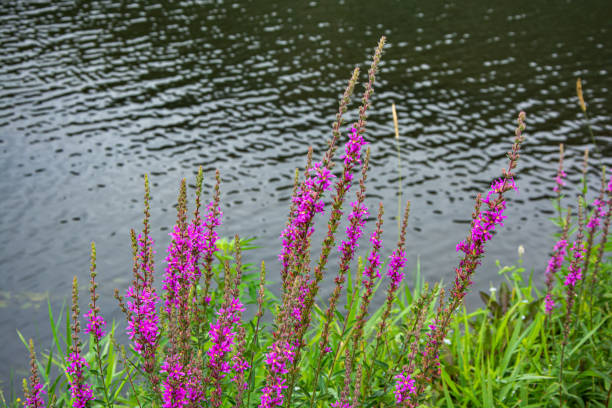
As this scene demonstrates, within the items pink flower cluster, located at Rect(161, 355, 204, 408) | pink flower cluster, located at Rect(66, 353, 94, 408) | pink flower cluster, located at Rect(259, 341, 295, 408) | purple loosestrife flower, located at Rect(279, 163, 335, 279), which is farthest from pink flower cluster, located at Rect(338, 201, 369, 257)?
pink flower cluster, located at Rect(66, 353, 94, 408)

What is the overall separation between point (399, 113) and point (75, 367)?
76.5 feet

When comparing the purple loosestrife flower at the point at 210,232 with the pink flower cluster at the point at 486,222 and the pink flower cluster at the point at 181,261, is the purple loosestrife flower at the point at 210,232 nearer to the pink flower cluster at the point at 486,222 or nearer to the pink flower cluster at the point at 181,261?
the pink flower cluster at the point at 181,261

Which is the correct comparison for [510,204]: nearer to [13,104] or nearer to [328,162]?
[328,162]

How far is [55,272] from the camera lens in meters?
14.8

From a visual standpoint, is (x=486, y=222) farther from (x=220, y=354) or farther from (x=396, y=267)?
(x=220, y=354)

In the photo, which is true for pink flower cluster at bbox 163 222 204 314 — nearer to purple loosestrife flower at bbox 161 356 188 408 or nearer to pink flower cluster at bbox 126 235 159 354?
pink flower cluster at bbox 126 235 159 354

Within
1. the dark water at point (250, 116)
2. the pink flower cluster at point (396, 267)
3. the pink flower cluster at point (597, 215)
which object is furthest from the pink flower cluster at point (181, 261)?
the dark water at point (250, 116)

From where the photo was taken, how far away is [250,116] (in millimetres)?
25188

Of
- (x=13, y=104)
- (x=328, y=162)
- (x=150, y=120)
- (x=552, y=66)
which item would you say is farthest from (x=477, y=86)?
(x=328, y=162)

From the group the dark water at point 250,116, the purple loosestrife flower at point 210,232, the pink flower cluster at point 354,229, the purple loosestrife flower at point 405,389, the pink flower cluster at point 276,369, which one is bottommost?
the dark water at point 250,116

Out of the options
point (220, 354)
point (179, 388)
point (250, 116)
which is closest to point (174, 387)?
point (179, 388)

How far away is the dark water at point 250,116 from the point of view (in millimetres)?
16578

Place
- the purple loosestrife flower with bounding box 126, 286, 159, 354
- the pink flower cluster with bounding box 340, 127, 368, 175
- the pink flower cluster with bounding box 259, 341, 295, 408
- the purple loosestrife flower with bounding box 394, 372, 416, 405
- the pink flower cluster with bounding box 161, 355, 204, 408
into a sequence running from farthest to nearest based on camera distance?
1. the purple loosestrife flower with bounding box 394, 372, 416, 405
2. the purple loosestrife flower with bounding box 126, 286, 159, 354
3. the pink flower cluster with bounding box 340, 127, 368, 175
4. the pink flower cluster with bounding box 161, 355, 204, 408
5. the pink flower cluster with bounding box 259, 341, 295, 408

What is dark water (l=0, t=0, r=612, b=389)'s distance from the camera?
16.6 meters
